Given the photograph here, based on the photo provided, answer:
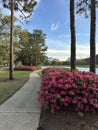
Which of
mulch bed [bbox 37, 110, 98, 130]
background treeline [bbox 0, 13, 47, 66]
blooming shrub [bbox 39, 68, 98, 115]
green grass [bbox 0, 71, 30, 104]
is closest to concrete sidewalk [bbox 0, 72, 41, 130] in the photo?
mulch bed [bbox 37, 110, 98, 130]

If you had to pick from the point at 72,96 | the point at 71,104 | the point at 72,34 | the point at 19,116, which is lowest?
the point at 19,116

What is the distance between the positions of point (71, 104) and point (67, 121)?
0.46 m

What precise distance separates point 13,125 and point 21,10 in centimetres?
1668

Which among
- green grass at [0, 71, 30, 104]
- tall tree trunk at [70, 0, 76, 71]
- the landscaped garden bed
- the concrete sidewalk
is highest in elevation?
tall tree trunk at [70, 0, 76, 71]

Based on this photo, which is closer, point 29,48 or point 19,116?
point 19,116

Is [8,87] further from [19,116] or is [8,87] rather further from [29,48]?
[29,48]

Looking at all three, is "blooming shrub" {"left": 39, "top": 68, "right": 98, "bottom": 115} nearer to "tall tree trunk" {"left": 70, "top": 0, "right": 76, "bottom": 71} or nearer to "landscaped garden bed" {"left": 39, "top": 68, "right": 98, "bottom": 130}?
"landscaped garden bed" {"left": 39, "top": 68, "right": 98, "bottom": 130}

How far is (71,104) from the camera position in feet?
18.7

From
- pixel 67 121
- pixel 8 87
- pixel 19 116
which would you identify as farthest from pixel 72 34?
pixel 67 121

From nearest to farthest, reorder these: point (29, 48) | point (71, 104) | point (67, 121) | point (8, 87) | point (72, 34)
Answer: point (67, 121), point (71, 104), point (72, 34), point (8, 87), point (29, 48)

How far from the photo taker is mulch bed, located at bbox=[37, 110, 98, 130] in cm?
529

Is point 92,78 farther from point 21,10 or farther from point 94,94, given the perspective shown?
point 21,10

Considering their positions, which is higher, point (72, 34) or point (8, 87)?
point (72, 34)

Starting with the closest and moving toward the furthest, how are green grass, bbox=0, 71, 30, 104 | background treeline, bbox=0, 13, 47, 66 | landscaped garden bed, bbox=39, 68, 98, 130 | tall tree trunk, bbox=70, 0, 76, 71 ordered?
landscaped garden bed, bbox=39, 68, 98, 130
green grass, bbox=0, 71, 30, 104
tall tree trunk, bbox=70, 0, 76, 71
background treeline, bbox=0, 13, 47, 66
